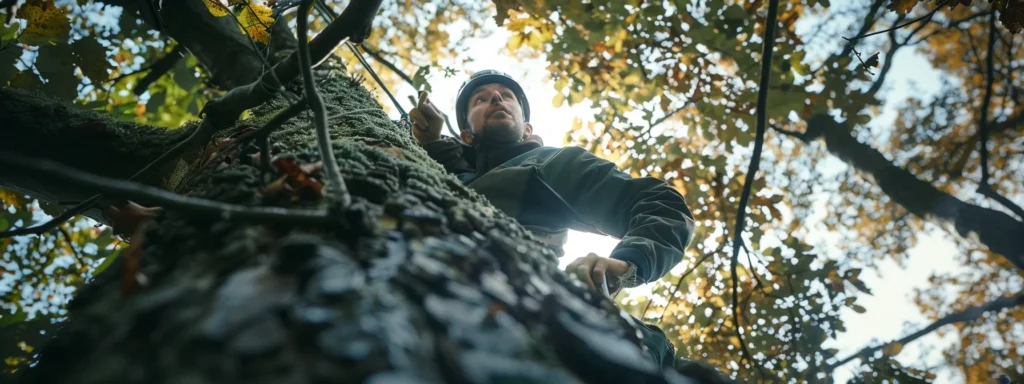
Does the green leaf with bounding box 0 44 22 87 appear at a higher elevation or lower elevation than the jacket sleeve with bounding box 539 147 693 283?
higher

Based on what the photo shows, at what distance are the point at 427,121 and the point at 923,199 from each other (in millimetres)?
4308

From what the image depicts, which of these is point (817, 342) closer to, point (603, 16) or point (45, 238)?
point (603, 16)

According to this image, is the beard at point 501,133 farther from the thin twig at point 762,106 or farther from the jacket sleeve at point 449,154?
the thin twig at point 762,106

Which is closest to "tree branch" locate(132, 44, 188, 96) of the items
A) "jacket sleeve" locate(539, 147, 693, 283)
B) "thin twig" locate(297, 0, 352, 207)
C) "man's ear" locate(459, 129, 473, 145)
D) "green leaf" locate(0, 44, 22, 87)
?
"green leaf" locate(0, 44, 22, 87)

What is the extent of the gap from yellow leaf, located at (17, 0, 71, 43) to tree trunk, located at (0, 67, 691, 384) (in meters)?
1.73

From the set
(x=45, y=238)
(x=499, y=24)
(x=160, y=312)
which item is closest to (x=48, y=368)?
(x=160, y=312)

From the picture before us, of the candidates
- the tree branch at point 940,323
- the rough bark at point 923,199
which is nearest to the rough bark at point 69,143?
the tree branch at point 940,323

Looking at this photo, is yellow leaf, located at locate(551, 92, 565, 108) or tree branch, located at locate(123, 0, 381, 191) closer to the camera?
tree branch, located at locate(123, 0, 381, 191)

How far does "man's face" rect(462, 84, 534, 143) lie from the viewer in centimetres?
308

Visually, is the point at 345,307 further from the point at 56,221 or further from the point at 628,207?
the point at 628,207

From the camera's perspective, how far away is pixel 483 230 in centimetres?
88

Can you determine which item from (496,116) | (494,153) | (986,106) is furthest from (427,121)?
(986,106)

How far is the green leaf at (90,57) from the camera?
2.55 meters

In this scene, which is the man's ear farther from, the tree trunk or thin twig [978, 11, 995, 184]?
thin twig [978, 11, 995, 184]
